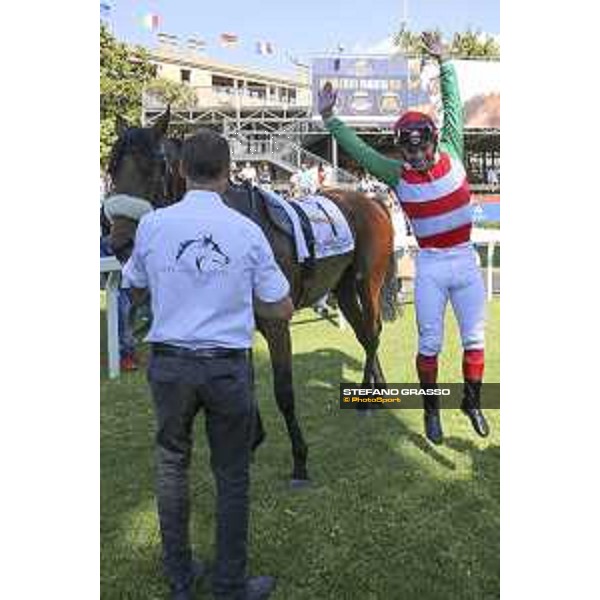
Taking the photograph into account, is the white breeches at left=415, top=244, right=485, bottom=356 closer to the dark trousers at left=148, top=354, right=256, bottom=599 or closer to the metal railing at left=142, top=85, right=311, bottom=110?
the metal railing at left=142, top=85, right=311, bottom=110

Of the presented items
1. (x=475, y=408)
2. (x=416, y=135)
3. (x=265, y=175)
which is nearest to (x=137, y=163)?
(x=416, y=135)

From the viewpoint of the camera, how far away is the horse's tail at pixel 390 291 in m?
5.80

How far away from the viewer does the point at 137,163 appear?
155 inches

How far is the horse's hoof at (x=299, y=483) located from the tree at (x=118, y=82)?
190cm

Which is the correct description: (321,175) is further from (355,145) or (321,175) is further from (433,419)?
(433,419)

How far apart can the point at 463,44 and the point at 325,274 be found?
6.09 feet

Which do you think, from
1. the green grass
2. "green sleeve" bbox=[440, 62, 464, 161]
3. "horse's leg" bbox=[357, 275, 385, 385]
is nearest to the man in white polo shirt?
the green grass

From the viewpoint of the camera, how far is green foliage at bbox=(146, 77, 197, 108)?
452 centimetres

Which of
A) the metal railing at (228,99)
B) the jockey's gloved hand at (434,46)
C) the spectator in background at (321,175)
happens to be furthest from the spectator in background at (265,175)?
the jockey's gloved hand at (434,46)

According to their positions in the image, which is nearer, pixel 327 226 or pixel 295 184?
pixel 327 226

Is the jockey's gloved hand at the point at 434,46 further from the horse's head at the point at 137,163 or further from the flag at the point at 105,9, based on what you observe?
the flag at the point at 105,9

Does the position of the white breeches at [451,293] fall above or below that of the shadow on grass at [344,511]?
above

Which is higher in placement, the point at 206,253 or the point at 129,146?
the point at 129,146
